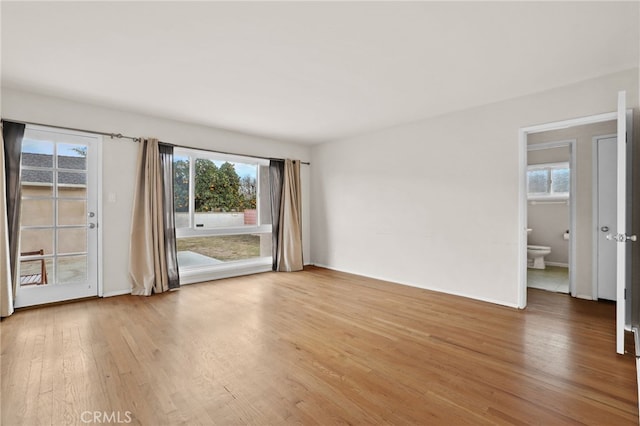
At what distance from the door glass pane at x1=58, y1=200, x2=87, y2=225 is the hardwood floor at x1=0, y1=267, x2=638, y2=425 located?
3.40 feet

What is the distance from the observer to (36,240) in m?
3.50

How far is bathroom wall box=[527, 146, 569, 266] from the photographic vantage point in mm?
5959

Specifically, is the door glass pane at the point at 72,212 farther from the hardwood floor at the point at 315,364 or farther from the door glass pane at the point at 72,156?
the hardwood floor at the point at 315,364

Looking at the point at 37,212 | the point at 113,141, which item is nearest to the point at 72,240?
the point at 37,212

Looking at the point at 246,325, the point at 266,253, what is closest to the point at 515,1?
the point at 246,325

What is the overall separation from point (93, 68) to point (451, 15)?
318 centimetres

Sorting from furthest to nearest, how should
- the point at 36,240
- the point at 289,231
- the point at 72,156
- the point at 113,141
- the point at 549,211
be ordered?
the point at 549,211 → the point at 289,231 → the point at 113,141 → the point at 72,156 → the point at 36,240

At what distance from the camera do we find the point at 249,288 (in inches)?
173

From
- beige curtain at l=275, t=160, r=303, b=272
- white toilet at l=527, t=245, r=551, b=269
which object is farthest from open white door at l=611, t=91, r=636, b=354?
beige curtain at l=275, t=160, r=303, b=272

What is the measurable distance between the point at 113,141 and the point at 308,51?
310 cm

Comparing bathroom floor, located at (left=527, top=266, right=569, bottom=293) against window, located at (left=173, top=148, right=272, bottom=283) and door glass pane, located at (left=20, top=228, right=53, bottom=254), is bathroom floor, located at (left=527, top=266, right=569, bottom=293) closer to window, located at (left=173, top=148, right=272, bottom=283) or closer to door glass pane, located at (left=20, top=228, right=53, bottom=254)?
window, located at (left=173, top=148, right=272, bottom=283)

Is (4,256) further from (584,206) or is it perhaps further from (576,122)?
(584,206)

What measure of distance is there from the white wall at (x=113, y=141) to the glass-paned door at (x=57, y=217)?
0.13 m

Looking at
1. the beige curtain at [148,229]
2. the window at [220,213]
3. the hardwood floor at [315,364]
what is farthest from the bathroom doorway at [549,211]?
the beige curtain at [148,229]
